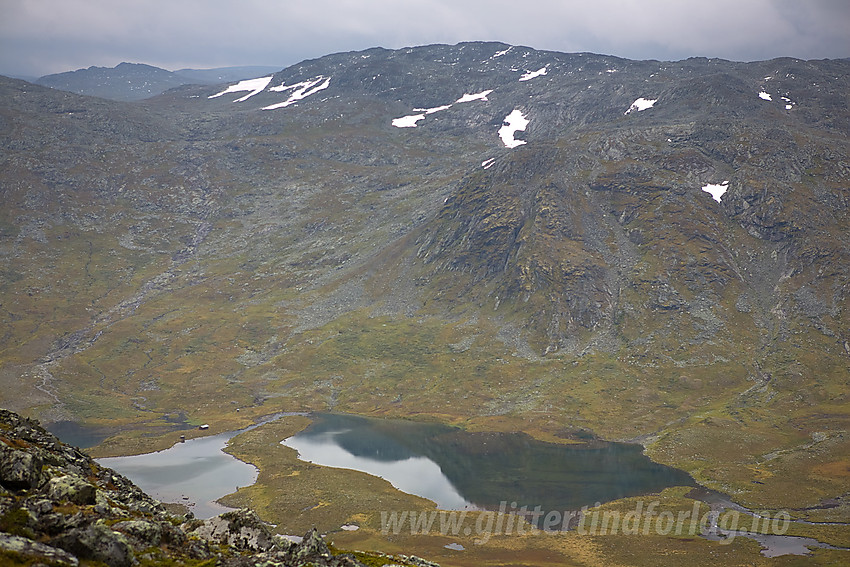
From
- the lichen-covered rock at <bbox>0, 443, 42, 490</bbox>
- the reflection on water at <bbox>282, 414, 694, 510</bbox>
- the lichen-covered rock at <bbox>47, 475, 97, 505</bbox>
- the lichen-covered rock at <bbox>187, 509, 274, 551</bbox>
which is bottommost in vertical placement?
the reflection on water at <bbox>282, 414, 694, 510</bbox>

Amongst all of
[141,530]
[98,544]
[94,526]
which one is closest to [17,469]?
[141,530]

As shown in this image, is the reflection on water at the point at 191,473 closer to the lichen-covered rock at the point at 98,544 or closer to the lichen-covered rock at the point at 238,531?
the lichen-covered rock at the point at 238,531

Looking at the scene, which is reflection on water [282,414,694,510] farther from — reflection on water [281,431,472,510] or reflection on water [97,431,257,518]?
reflection on water [97,431,257,518]

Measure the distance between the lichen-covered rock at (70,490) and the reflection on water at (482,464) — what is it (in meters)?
68.6

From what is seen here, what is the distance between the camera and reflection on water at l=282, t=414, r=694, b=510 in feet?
322

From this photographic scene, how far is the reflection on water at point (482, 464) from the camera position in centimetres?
9819

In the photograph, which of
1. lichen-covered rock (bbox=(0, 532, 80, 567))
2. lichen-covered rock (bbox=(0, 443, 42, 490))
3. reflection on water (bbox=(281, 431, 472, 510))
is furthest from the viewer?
reflection on water (bbox=(281, 431, 472, 510))

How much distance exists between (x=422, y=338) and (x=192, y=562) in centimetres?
16141

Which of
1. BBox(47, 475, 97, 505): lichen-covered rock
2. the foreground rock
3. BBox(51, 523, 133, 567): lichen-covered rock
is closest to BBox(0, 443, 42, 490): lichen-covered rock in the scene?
the foreground rock

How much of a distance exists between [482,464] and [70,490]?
9112cm

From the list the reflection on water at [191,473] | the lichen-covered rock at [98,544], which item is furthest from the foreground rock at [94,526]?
the reflection on water at [191,473]

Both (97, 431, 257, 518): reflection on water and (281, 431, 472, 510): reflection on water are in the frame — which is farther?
(281, 431, 472, 510): reflection on water

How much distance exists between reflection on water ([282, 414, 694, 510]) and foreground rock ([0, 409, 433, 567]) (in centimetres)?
6106

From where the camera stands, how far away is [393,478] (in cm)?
10925
